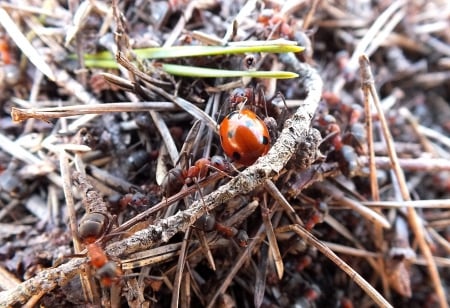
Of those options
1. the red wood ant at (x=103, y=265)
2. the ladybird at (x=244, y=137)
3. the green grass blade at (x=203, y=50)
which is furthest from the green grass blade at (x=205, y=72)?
the red wood ant at (x=103, y=265)

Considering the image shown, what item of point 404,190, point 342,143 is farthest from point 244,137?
point 404,190

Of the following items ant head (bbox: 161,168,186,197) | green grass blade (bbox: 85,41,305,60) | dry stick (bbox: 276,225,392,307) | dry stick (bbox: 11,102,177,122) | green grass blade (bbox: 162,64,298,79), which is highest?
green grass blade (bbox: 85,41,305,60)

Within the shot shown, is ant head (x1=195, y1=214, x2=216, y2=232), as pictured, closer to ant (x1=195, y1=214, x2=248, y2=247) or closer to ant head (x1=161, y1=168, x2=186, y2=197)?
ant (x1=195, y1=214, x2=248, y2=247)

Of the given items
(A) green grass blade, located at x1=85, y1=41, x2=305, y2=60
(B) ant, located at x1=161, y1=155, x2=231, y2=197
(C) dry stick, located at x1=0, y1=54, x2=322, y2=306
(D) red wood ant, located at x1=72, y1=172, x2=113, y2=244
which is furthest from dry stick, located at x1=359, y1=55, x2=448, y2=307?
(D) red wood ant, located at x1=72, y1=172, x2=113, y2=244

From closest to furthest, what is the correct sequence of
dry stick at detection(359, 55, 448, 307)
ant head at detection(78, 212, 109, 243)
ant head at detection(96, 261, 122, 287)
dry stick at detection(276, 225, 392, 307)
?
1. ant head at detection(96, 261, 122, 287)
2. ant head at detection(78, 212, 109, 243)
3. dry stick at detection(276, 225, 392, 307)
4. dry stick at detection(359, 55, 448, 307)

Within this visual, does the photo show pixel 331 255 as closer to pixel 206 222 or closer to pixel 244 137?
pixel 206 222

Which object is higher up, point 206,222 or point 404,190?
point 206,222

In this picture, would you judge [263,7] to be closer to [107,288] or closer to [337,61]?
[337,61]
